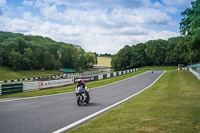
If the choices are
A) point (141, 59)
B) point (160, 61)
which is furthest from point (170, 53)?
point (141, 59)

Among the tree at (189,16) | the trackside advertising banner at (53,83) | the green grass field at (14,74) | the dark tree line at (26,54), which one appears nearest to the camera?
the trackside advertising banner at (53,83)

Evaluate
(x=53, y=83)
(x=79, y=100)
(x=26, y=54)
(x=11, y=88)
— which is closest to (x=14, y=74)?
(x=26, y=54)

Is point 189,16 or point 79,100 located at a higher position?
point 189,16

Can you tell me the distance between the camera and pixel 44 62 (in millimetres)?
96812

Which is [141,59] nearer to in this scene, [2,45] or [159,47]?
[159,47]

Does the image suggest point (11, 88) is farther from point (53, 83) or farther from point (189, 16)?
point (189, 16)

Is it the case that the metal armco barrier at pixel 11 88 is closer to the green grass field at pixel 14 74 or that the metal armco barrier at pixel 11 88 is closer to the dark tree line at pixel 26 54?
the green grass field at pixel 14 74

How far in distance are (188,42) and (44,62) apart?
72.8 m

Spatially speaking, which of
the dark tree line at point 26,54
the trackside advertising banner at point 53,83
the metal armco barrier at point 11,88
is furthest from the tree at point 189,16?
the dark tree line at point 26,54

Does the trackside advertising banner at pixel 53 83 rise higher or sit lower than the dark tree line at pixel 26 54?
lower

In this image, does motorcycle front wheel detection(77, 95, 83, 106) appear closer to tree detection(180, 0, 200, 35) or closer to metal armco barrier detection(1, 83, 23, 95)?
metal armco barrier detection(1, 83, 23, 95)

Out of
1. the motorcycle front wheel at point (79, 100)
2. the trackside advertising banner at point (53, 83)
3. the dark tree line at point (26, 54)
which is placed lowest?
the trackside advertising banner at point (53, 83)

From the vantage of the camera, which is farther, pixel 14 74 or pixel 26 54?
pixel 26 54

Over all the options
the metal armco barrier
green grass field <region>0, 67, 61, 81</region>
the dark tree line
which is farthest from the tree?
the dark tree line
